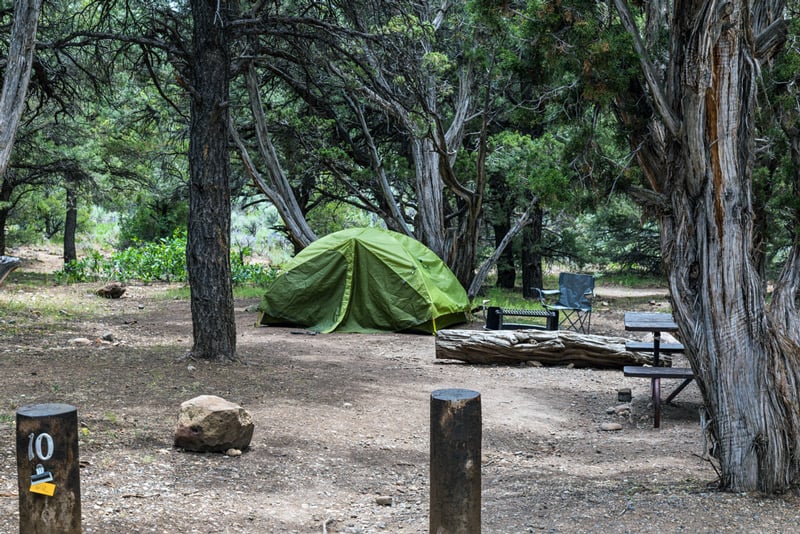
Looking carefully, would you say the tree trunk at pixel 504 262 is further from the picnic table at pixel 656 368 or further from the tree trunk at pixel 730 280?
the tree trunk at pixel 730 280

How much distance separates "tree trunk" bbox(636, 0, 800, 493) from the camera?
436 centimetres

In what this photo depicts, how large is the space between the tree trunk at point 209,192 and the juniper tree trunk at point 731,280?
5.26 m

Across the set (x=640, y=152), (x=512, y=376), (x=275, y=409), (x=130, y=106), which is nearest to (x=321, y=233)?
(x=130, y=106)

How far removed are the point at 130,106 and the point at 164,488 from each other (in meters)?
15.9

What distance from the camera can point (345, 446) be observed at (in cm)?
595

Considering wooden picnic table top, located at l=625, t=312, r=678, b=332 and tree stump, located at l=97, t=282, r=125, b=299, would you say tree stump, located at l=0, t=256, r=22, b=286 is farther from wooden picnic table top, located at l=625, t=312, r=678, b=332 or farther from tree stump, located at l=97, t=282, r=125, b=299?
tree stump, located at l=97, t=282, r=125, b=299

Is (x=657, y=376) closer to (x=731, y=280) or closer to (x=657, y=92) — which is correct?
(x=731, y=280)

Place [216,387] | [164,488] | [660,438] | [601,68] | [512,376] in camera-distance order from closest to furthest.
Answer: [164,488], [601,68], [660,438], [216,387], [512,376]

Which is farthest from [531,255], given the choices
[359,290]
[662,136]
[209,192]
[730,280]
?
[730,280]

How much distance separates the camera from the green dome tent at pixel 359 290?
42.2 ft

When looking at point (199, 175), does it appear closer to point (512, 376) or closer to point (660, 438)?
point (512, 376)

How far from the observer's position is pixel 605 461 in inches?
227

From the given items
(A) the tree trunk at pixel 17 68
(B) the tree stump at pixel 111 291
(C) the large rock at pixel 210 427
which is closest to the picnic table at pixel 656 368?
(C) the large rock at pixel 210 427

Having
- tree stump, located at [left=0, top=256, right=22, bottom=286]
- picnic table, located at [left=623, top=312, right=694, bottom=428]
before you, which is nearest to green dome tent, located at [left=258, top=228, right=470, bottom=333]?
picnic table, located at [left=623, top=312, right=694, bottom=428]
